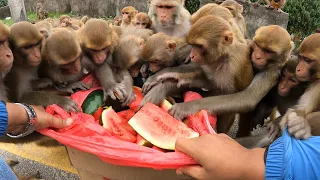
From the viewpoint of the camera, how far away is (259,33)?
3219mm

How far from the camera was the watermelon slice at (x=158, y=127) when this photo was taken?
8.49 ft

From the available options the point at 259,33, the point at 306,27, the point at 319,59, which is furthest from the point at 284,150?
the point at 306,27

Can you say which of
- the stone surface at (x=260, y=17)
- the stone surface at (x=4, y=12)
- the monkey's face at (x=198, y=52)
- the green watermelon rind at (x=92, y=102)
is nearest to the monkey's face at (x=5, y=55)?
the green watermelon rind at (x=92, y=102)

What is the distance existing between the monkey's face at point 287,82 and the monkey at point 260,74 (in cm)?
5

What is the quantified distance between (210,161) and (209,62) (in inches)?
50.4

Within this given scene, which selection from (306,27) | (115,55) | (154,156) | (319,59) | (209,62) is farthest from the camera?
(306,27)

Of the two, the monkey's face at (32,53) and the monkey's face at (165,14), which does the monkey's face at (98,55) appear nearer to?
the monkey's face at (32,53)

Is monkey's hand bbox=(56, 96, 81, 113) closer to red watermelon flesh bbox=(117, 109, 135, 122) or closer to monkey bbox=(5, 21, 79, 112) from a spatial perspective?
monkey bbox=(5, 21, 79, 112)

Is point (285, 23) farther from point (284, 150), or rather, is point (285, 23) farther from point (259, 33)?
A: point (284, 150)

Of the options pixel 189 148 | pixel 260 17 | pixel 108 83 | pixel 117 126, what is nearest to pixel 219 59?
pixel 108 83

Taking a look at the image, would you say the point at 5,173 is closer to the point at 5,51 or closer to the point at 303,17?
the point at 5,51

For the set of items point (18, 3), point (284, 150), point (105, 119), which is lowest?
point (18, 3)

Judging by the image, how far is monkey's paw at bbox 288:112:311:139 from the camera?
90.6 inches

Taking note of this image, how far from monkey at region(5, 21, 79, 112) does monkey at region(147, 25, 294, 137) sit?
3.77 feet
